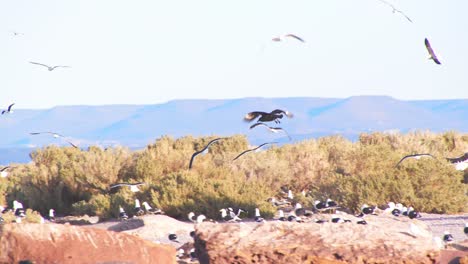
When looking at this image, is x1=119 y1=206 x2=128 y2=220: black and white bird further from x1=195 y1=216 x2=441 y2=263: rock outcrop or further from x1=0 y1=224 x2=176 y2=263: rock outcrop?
x1=195 y1=216 x2=441 y2=263: rock outcrop

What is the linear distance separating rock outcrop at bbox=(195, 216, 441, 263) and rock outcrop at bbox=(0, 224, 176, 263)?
59 centimetres

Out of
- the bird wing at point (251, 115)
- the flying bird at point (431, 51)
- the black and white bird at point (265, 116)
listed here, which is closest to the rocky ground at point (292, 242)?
the flying bird at point (431, 51)

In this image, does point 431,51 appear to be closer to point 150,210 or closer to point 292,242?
point 292,242

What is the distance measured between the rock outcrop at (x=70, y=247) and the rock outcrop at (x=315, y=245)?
59 centimetres

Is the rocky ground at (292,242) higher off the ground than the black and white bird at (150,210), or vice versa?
the rocky ground at (292,242)

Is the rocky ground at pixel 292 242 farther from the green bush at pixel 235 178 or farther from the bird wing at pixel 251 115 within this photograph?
the green bush at pixel 235 178

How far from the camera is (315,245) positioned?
1123cm

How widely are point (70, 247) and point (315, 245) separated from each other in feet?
8.14

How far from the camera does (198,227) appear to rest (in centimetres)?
1145

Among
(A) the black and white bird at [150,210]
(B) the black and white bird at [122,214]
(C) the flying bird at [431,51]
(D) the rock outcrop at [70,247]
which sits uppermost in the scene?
(C) the flying bird at [431,51]

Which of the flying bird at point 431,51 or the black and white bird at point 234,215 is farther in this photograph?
the black and white bird at point 234,215

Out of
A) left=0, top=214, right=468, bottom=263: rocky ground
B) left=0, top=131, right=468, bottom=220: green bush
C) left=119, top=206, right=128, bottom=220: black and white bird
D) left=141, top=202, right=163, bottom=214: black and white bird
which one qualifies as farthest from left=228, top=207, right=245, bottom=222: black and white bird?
left=0, top=214, right=468, bottom=263: rocky ground

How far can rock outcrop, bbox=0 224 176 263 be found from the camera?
11.4 metres

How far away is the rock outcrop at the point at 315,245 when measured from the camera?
36.6 ft
